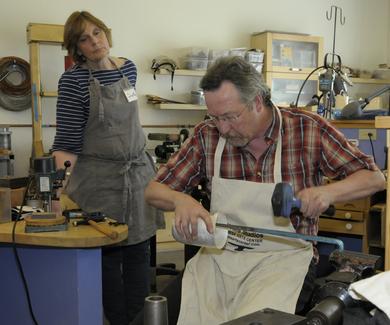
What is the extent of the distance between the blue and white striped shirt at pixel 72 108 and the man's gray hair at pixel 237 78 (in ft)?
2.53

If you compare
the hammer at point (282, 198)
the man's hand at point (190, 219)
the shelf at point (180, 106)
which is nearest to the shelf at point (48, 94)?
the shelf at point (180, 106)

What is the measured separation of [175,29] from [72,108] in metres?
2.67

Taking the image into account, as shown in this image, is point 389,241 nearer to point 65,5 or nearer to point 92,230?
point 92,230

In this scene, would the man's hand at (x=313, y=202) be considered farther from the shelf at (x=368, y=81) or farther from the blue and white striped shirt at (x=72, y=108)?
the shelf at (x=368, y=81)

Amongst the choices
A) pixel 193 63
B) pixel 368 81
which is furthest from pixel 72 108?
pixel 368 81

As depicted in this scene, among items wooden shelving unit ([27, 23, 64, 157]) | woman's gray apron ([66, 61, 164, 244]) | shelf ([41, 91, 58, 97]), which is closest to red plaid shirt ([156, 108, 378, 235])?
woman's gray apron ([66, 61, 164, 244])

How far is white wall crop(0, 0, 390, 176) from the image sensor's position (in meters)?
4.10

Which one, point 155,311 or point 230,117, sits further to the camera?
point 230,117

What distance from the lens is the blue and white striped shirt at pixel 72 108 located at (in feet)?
6.98

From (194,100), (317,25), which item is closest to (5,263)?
(194,100)

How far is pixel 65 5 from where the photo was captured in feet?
13.7

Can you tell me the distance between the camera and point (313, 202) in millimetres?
1328

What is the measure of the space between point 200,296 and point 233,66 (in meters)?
0.64

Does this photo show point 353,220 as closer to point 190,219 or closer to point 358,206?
point 358,206
